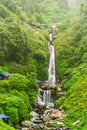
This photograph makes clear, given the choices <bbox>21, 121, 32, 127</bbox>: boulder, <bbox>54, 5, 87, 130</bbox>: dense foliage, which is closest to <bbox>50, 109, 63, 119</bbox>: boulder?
<bbox>54, 5, 87, 130</bbox>: dense foliage

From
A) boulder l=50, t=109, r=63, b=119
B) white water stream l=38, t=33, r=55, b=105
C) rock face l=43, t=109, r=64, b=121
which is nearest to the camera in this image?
rock face l=43, t=109, r=64, b=121

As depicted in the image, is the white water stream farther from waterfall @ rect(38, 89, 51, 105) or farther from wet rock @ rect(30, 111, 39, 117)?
wet rock @ rect(30, 111, 39, 117)

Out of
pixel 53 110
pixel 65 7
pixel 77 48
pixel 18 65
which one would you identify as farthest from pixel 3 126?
pixel 65 7

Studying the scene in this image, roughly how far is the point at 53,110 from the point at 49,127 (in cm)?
920

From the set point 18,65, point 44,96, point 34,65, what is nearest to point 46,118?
point 44,96

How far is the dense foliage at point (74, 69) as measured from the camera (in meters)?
58.9

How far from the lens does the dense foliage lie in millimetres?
58928

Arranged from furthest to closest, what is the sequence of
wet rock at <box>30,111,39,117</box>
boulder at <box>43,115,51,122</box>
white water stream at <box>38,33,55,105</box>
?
1. white water stream at <box>38,33,55,105</box>
2. wet rock at <box>30,111,39,117</box>
3. boulder at <box>43,115,51,122</box>

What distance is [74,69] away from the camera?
269 ft

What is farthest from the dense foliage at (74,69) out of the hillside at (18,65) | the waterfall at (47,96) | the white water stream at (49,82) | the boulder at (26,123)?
the boulder at (26,123)

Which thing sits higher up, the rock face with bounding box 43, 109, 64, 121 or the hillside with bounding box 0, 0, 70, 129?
the hillside with bounding box 0, 0, 70, 129

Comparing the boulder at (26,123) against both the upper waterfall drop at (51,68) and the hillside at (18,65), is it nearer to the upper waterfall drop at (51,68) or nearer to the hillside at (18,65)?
the hillside at (18,65)

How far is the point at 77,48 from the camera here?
307 feet

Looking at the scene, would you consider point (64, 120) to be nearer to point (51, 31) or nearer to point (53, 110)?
point (53, 110)
